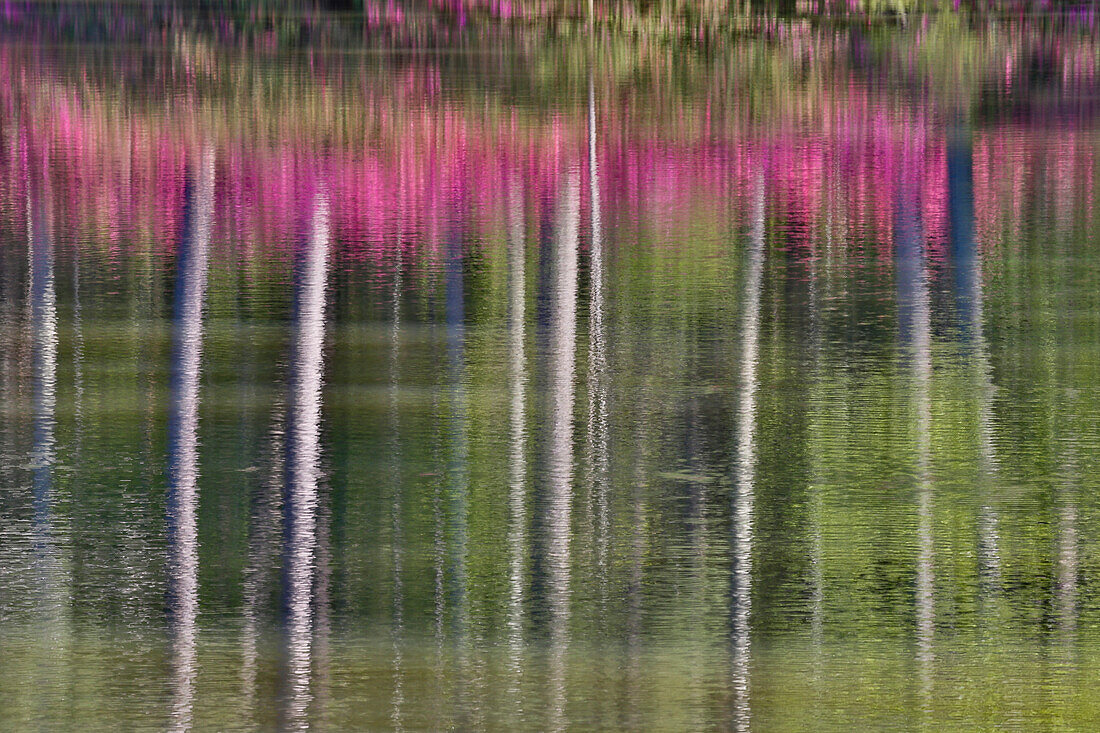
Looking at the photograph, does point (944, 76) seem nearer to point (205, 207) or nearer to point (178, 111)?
point (178, 111)

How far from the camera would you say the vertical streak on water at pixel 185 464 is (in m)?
6.18

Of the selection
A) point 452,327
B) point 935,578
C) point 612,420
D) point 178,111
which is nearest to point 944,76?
point 178,111

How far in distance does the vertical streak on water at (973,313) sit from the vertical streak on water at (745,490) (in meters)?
0.72

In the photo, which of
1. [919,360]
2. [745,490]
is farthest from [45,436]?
[919,360]

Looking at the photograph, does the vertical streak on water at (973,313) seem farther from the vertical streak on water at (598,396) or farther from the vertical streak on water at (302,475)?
the vertical streak on water at (302,475)

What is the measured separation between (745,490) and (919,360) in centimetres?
240

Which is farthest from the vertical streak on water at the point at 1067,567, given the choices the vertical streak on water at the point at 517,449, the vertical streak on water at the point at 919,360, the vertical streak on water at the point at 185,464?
the vertical streak on water at the point at 185,464

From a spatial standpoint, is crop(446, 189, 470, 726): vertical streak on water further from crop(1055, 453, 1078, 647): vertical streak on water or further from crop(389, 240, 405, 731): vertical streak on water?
crop(1055, 453, 1078, 647): vertical streak on water

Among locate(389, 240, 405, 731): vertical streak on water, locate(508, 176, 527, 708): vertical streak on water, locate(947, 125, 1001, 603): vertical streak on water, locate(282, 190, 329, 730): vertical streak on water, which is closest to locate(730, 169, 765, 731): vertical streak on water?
locate(508, 176, 527, 708): vertical streak on water

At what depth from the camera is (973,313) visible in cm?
1127

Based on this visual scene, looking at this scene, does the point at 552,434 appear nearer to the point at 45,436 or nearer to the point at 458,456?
the point at 458,456

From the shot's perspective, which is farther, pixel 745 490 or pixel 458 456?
pixel 458 456

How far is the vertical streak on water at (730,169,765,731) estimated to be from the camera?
605cm

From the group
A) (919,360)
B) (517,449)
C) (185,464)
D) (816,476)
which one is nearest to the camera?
(816,476)
